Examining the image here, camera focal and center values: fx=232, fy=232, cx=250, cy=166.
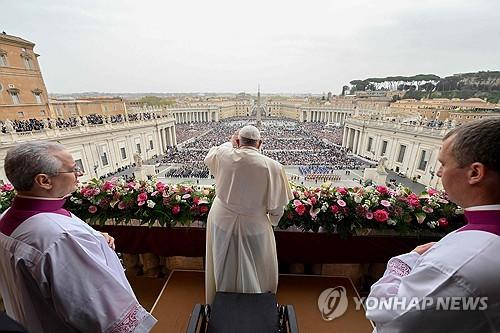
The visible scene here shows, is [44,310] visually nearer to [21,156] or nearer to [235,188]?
[21,156]

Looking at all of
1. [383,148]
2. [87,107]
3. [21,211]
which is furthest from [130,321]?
[87,107]

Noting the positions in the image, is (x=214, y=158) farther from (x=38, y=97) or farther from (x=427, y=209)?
(x=38, y=97)

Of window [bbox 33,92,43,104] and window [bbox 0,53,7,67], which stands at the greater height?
window [bbox 0,53,7,67]

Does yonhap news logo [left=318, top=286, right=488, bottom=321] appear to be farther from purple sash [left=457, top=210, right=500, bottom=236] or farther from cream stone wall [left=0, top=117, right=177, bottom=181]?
cream stone wall [left=0, top=117, right=177, bottom=181]

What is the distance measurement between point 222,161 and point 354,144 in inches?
560

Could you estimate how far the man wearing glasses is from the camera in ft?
2.08

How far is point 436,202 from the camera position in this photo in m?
1.46

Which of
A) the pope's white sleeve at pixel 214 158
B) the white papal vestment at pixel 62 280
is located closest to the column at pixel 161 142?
the pope's white sleeve at pixel 214 158

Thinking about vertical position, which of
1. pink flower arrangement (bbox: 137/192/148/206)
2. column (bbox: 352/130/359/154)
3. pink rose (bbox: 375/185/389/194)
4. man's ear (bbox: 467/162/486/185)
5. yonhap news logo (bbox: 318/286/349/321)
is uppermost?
man's ear (bbox: 467/162/486/185)

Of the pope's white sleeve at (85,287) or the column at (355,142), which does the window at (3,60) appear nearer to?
the pope's white sleeve at (85,287)

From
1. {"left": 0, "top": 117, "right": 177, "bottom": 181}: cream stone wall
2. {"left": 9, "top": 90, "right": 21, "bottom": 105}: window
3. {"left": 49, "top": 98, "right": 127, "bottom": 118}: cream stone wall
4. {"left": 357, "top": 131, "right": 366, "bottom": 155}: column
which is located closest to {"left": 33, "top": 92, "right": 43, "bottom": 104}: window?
{"left": 9, "top": 90, "right": 21, "bottom": 105}: window

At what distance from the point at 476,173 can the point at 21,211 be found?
115cm

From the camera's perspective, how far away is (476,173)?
1.58 ft

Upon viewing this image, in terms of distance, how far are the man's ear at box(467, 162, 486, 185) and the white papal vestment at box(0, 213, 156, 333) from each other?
0.96 m
